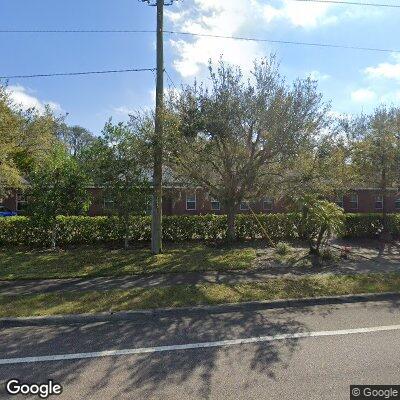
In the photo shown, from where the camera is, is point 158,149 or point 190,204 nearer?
point 158,149

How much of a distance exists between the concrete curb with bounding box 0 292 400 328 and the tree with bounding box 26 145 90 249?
6666 millimetres

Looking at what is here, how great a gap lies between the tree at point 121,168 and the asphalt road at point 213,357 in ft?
19.9

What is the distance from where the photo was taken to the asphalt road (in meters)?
3.63

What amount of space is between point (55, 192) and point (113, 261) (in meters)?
3.52

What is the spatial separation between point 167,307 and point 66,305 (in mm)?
1736

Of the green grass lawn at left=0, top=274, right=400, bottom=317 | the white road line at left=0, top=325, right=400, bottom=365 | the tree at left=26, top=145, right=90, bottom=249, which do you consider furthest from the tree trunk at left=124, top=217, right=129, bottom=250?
the white road line at left=0, top=325, right=400, bottom=365

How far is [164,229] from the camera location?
43.3 feet

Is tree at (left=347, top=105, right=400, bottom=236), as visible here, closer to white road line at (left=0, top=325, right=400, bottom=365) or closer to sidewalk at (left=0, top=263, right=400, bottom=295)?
sidewalk at (left=0, top=263, right=400, bottom=295)

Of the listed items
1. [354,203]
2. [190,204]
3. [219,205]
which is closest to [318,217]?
[219,205]

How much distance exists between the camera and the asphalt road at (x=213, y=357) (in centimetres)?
363

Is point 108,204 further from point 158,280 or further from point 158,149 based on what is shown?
point 158,280

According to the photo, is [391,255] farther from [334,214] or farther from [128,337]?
[128,337]

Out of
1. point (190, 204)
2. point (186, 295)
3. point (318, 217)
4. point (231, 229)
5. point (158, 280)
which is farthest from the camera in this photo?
point (190, 204)

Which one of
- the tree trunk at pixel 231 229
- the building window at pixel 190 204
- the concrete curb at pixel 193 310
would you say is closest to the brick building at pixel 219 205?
the building window at pixel 190 204
